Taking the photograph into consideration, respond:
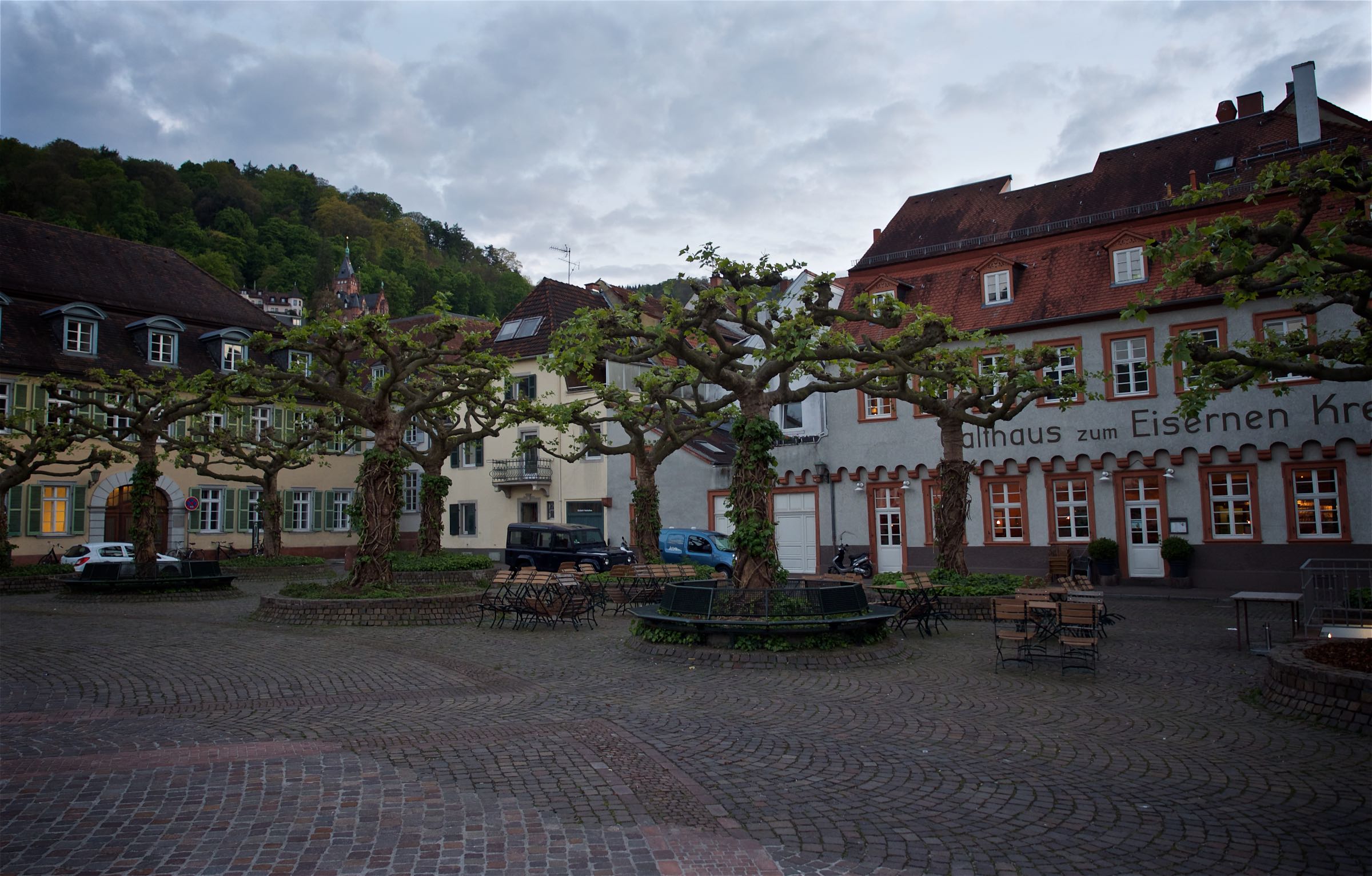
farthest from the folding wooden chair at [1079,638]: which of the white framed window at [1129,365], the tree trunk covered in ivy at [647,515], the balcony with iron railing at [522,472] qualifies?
the balcony with iron railing at [522,472]

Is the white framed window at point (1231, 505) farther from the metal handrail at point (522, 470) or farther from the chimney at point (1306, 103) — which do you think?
the metal handrail at point (522, 470)

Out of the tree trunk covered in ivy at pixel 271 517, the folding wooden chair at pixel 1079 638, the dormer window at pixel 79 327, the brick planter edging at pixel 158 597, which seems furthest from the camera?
the dormer window at pixel 79 327

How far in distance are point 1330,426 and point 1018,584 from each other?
10538mm

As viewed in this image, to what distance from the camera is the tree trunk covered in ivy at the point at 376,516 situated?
734 inches

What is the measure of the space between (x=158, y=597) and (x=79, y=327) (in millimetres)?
20570

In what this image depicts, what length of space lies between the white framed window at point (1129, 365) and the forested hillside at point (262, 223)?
49593 millimetres

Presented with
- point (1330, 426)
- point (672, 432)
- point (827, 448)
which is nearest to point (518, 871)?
point (672, 432)

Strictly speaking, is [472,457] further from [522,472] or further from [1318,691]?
[1318,691]

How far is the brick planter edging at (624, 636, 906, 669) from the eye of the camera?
484 inches

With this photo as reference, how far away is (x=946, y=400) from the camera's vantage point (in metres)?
20.3

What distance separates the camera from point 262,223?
110m

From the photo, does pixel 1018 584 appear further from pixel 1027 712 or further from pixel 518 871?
pixel 518 871

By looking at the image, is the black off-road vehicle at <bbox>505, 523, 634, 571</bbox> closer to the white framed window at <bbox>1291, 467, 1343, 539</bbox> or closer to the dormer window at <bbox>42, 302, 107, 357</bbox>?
the white framed window at <bbox>1291, 467, 1343, 539</bbox>

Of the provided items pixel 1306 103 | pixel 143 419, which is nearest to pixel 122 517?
pixel 143 419
